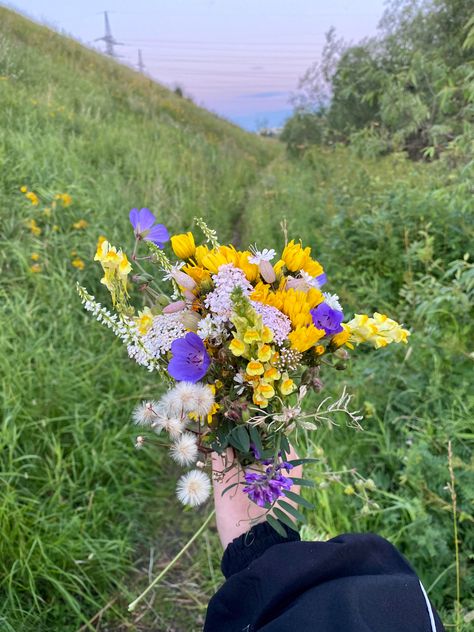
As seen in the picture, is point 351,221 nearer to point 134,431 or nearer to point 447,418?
point 447,418

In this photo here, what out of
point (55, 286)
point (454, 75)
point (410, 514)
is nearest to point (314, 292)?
point (410, 514)

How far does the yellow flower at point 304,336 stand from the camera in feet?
2.47

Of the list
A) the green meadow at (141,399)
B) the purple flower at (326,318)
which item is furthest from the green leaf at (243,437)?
the green meadow at (141,399)

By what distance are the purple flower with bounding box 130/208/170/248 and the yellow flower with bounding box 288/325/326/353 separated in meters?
0.34

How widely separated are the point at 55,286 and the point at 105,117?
4835mm

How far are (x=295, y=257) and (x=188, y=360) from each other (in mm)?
270

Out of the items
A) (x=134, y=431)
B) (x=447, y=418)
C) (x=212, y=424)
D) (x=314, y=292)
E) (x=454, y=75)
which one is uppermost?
(x=454, y=75)

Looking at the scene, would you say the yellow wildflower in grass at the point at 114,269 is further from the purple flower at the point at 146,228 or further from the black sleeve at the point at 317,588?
the black sleeve at the point at 317,588

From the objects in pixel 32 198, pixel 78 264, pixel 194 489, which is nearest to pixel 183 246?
pixel 194 489

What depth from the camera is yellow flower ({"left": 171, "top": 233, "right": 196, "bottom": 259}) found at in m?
0.86

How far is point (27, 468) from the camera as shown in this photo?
7.26 ft

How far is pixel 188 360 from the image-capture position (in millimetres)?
797

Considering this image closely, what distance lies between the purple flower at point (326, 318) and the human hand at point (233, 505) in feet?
0.95

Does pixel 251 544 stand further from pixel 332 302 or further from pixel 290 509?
pixel 332 302
